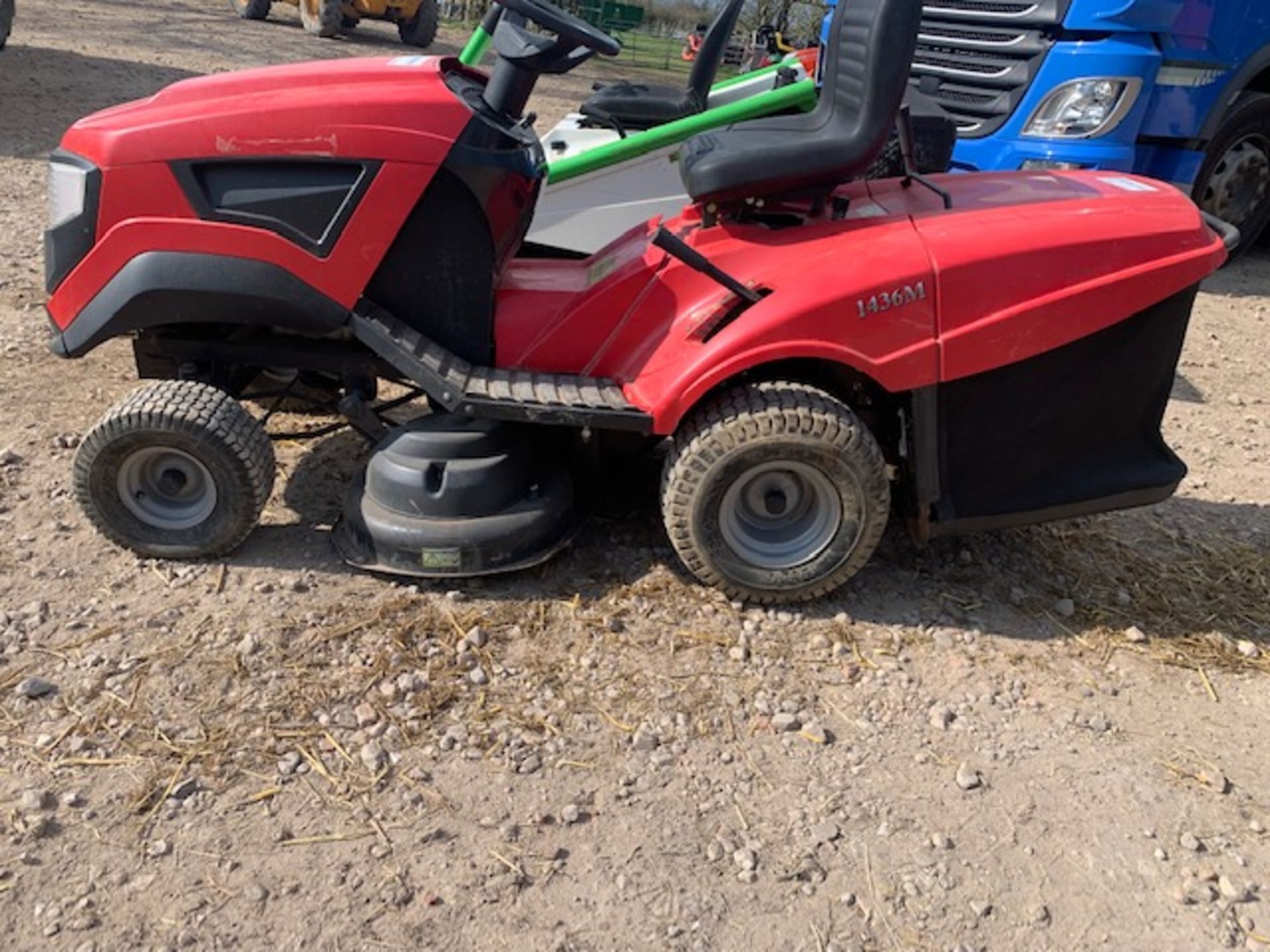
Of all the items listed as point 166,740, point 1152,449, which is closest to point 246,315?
point 166,740

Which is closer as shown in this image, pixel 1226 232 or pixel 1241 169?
pixel 1226 232

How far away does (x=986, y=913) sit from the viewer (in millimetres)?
2258

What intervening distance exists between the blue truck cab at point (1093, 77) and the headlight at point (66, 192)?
13.1 feet

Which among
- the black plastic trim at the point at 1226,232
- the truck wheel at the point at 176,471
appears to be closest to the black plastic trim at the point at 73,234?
the truck wheel at the point at 176,471

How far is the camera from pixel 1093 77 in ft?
18.6

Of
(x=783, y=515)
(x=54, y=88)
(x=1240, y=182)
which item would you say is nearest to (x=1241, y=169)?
(x=1240, y=182)

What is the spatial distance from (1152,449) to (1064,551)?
0.54 meters

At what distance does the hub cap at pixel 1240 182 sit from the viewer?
22.4 feet

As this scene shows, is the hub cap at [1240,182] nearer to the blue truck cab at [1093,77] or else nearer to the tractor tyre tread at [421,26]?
the blue truck cab at [1093,77]

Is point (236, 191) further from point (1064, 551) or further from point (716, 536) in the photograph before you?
point (1064, 551)

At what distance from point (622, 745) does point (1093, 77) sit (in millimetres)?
4643

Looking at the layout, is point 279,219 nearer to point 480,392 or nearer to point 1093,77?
point 480,392

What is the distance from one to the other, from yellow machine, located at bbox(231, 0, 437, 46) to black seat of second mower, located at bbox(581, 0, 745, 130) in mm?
12135

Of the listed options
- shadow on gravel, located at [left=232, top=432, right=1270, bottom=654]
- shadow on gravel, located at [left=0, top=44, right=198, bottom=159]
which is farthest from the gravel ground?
shadow on gravel, located at [left=0, top=44, right=198, bottom=159]
